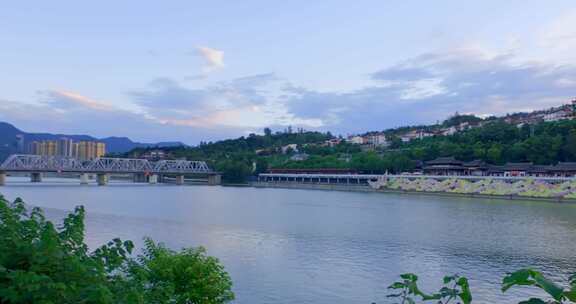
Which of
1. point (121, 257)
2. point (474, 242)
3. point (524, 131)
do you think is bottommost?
point (474, 242)

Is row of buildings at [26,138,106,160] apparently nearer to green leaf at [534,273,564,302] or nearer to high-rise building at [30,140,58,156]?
high-rise building at [30,140,58,156]

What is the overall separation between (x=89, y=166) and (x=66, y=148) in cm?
7335

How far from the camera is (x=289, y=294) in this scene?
9.28 m

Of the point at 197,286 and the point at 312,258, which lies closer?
the point at 197,286

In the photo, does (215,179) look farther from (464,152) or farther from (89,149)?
(89,149)

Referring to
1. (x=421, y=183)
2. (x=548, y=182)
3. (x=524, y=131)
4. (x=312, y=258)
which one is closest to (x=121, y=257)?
(x=312, y=258)

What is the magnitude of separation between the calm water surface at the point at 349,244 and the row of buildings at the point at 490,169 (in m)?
18.5

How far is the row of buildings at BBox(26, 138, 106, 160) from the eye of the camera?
404 feet

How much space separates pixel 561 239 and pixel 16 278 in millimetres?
18164

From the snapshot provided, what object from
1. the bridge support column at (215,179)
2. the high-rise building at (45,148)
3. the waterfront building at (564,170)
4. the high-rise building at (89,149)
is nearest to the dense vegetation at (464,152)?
the bridge support column at (215,179)

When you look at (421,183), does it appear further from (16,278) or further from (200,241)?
(16,278)

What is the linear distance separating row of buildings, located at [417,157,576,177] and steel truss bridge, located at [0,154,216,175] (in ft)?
100

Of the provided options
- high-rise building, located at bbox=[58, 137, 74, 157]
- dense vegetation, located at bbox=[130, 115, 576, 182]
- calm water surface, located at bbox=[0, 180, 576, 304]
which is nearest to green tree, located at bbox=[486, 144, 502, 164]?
dense vegetation, located at bbox=[130, 115, 576, 182]

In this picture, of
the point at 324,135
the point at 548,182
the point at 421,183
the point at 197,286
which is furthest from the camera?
the point at 324,135
